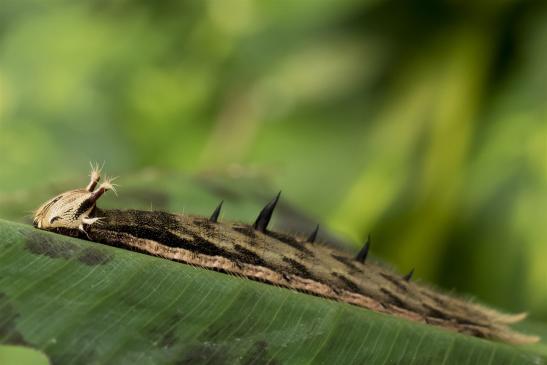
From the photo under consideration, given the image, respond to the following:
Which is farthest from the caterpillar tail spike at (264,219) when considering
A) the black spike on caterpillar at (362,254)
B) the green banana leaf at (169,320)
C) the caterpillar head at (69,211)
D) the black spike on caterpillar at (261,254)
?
the caterpillar head at (69,211)

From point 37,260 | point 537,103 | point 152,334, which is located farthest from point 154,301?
point 537,103

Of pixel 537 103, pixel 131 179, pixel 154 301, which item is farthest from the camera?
pixel 537 103

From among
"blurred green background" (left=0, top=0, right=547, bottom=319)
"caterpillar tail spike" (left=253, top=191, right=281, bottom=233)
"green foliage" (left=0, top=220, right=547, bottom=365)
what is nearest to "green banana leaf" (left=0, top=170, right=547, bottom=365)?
"green foliage" (left=0, top=220, right=547, bottom=365)

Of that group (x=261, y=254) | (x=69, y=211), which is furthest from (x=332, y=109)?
(x=69, y=211)

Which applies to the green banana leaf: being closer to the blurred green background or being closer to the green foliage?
the green foliage

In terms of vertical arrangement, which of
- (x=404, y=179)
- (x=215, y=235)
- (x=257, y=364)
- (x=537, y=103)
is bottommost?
(x=257, y=364)

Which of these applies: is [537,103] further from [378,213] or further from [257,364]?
[257,364]
